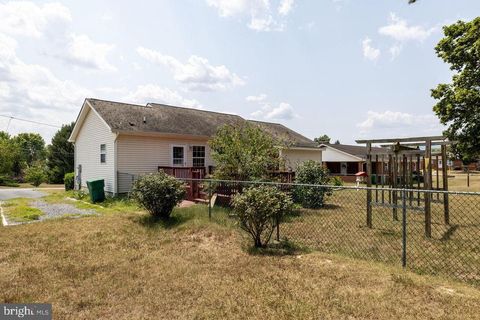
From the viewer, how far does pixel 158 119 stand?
54.3 feet

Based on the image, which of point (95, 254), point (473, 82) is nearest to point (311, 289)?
point (95, 254)

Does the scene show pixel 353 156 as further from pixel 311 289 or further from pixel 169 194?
→ pixel 311 289

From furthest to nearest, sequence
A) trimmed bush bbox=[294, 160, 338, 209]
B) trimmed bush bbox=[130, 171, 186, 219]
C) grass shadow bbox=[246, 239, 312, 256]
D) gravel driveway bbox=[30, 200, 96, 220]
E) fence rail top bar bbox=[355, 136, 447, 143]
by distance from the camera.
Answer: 1. trimmed bush bbox=[294, 160, 338, 209]
2. gravel driveway bbox=[30, 200, 96, 220]
3. trimmed bush bbox=[130, 171, 186, 219]
4. fence rail top bar bbox=[355, 136, 447, 143]
5. grass shadow bbox=[246, 239, 312, 256]

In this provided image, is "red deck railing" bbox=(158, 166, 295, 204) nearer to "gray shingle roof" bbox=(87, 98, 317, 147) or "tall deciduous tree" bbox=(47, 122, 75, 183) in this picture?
"gray shingle roof" bbox=(87, 98, 317, 147)

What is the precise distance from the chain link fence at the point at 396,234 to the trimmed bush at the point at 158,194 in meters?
1.25

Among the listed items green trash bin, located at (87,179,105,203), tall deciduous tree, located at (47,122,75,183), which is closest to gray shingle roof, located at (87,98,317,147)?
green trash bin, located at (87,179,105,203)

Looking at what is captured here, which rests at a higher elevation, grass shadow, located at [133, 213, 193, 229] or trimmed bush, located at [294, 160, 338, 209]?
trimmed bush, located at [294, 160, 338, 209]

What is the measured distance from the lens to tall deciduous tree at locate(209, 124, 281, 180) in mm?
10625

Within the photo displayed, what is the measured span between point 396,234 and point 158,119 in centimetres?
1278

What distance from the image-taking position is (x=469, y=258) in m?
5.57

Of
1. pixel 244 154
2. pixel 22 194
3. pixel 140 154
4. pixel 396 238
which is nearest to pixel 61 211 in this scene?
pixel 140 154

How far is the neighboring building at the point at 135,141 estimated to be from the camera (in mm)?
14492

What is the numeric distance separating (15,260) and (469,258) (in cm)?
823

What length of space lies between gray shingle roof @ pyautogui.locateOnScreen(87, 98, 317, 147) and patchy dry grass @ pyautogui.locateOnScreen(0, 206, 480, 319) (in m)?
8.01
